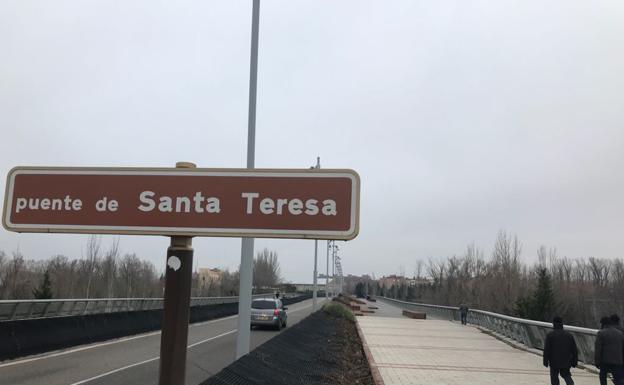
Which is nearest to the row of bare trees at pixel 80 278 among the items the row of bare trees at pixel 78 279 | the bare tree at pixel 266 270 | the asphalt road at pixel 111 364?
the row of bare trees at pixel 78 279

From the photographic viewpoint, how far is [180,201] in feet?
10.3

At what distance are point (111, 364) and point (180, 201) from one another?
435 inches

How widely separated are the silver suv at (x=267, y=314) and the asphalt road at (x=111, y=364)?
18.2ft

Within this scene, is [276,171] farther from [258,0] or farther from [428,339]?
[428,339]

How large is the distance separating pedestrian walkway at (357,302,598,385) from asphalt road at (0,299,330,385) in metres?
4.18

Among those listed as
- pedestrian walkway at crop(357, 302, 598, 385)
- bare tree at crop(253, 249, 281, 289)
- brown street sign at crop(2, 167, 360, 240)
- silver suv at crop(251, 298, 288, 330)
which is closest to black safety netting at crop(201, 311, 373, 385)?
brown street sign at crop(2, 167, 360, 240)

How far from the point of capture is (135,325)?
20.3 meters

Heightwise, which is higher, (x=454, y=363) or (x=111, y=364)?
(x=111, y=364)

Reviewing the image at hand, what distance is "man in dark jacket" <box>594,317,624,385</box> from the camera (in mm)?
10031

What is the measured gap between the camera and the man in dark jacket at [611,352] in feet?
32.9

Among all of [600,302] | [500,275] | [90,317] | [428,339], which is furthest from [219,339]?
[600,302]

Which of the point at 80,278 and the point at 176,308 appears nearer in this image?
the point at 176,308

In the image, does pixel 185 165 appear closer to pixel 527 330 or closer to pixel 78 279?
pixel 527 330

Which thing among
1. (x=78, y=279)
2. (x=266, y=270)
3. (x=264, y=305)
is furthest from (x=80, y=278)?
(x=266, y=270)
